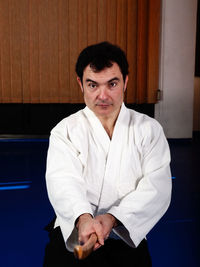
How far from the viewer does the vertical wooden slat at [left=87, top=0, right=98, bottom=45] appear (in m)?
4.43

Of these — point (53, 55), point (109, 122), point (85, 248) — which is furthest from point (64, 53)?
point (85, 248)

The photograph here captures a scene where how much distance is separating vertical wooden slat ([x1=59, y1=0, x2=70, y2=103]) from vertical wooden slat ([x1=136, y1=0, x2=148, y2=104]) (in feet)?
3.49

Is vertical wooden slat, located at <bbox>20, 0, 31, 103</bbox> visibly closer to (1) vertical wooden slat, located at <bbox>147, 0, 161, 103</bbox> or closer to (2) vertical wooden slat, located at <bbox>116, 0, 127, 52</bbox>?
(2) vertical wooden slat, located at <bbox>116, 0, 127, 52</bbox>

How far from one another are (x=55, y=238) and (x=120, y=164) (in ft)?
1.10

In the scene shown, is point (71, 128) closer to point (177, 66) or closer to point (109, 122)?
point (109, 122)

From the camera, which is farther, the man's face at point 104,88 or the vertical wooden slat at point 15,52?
the vertical wooden slat at point 15,52

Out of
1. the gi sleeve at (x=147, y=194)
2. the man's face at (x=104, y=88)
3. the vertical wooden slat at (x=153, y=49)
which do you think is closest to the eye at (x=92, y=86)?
the man's face at (x=104, y=88)

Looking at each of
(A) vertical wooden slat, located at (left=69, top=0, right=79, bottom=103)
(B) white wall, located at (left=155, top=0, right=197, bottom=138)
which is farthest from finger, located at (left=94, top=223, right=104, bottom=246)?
(B) white wall, located at (left=155, top=0, right=197, bottom=138)

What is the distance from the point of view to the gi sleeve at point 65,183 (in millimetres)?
907

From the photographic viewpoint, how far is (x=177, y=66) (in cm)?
468

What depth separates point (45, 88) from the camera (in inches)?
179

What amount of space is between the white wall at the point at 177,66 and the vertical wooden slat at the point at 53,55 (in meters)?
1.59

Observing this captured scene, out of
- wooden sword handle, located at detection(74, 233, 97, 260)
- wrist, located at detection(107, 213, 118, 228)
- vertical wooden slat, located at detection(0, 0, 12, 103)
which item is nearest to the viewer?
wooden sword handle, located at detection(74, 233, 97, 260)

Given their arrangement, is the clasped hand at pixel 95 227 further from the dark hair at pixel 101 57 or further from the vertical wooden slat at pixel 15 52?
the vertical wooden slat at pixel 15 52
